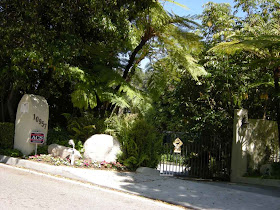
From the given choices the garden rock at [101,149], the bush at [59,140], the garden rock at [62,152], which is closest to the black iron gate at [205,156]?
the garden rock at [101,149]

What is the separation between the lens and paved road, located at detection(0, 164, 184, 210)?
5.06 m

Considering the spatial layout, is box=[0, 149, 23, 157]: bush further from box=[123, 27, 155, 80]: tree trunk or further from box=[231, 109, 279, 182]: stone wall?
box=[231, 109, 279, 182]: stone wall

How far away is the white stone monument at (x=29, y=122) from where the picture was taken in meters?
9.90

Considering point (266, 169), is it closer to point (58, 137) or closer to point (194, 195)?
point (194, 195)

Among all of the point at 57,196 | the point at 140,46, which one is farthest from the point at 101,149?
the point at 140,46

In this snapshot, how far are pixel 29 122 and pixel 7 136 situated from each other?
54.1 inches

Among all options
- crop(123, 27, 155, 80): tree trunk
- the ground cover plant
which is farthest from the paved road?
crop(123, 27, 155, 80): tree trunk

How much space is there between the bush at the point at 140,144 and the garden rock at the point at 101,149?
0.32m

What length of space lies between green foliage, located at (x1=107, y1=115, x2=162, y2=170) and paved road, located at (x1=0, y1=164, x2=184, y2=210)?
2733mm

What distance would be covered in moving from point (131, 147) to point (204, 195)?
3331 millimetres

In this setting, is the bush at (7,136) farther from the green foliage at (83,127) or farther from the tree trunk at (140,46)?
the tree trunk at (140,46)

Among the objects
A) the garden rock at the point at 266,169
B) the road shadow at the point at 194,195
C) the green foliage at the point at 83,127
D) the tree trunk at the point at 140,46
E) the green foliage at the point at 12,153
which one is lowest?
the road shadow at the point at 194,195

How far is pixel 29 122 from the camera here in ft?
32.6

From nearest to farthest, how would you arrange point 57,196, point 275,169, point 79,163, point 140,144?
point 57,196, point 79,163, point 140,144, point 275,169
